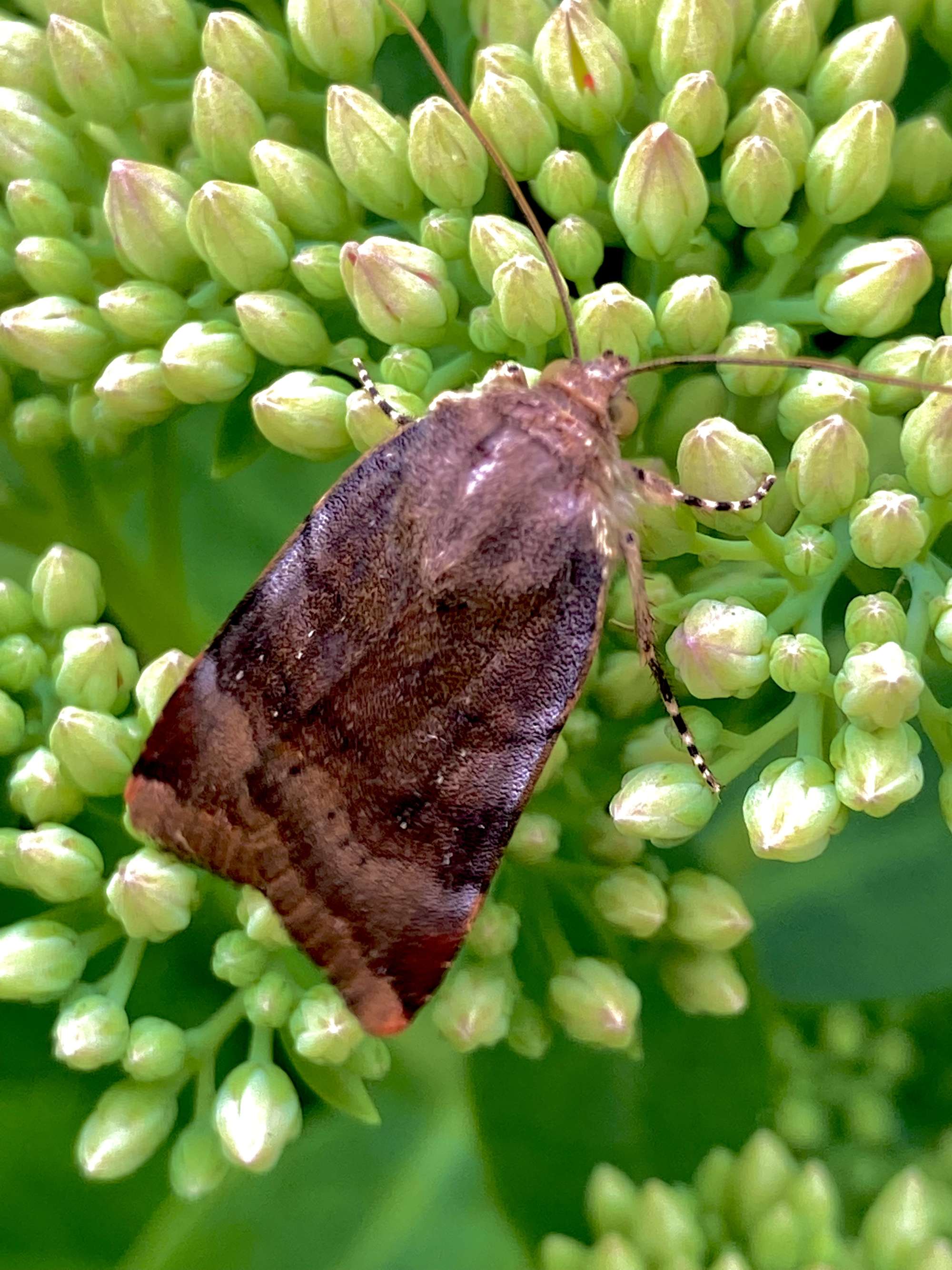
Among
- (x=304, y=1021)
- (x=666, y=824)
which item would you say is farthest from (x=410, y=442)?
(x=304, y=1021)

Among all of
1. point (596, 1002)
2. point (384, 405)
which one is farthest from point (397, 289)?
point (596, 1002)

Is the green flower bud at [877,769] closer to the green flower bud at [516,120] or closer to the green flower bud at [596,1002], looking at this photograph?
the green flower bud at [596,1002]

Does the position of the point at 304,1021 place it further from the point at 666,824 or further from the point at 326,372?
the point at 326,372

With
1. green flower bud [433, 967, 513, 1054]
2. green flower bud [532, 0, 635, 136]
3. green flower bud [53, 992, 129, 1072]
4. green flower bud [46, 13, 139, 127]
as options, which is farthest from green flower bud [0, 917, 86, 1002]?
green flower bud [532, 0, 635, 136]

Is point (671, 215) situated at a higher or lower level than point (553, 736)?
higher

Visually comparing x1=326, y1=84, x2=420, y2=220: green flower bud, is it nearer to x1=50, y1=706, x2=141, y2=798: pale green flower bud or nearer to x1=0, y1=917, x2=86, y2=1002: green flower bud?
x1=50, y1=706, x2=141, y2=798: pale green flower bud

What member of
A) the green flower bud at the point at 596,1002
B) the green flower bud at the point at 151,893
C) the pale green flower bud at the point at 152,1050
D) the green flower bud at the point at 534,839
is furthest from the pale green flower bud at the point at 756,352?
the pale green flower bud at the point at 152,1050
